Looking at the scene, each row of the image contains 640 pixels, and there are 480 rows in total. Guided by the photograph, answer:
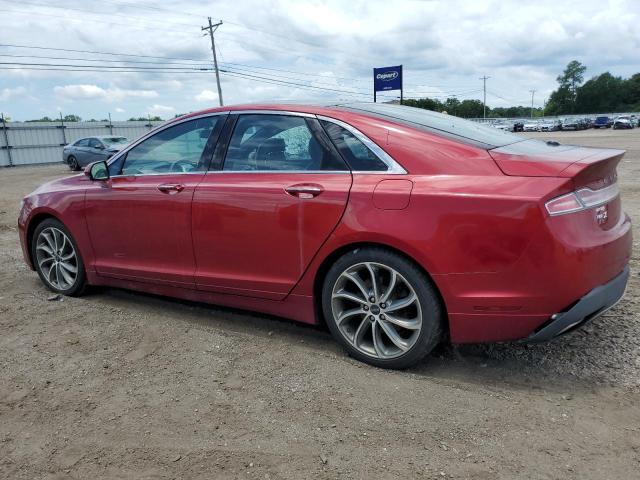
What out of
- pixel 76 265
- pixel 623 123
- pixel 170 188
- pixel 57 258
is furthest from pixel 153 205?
pixel 623 123

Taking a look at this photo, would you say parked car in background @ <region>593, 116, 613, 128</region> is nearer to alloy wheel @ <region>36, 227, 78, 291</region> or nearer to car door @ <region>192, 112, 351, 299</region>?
car door @ <region>192, 112, 351, 299</region>

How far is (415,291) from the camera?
295cm

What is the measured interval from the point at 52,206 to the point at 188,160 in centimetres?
152

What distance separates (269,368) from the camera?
3.26 metres

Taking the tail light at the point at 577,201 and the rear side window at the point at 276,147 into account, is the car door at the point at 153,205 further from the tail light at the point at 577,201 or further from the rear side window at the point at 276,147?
the tail light at the point at 577,201

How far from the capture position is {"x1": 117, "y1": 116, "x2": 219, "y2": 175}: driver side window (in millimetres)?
3871

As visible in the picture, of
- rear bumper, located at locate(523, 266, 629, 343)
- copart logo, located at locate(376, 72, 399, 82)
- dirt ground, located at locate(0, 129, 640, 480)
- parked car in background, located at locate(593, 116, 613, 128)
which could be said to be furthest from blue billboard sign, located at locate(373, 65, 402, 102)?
parked car in background, located at locate(593, 116, 613, 128)

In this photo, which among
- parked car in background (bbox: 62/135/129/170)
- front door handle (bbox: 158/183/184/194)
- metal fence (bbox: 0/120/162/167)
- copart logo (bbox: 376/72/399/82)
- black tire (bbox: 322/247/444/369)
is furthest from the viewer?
metal fence (bbox: 0/120/162/167)

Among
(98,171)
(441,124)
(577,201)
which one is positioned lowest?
(577,201)

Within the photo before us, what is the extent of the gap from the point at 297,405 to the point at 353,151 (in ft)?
4.83

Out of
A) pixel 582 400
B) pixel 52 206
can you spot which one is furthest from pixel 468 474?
pixel 52 206

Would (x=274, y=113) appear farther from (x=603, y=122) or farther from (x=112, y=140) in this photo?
(x=603, y=122)

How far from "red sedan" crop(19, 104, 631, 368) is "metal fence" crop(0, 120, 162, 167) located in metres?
26.7

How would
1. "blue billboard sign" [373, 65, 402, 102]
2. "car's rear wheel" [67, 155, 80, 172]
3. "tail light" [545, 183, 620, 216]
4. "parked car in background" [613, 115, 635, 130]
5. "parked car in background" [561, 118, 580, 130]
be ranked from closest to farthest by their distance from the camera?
"tail light" [545, 183, 620, 216]
"car's rear wheel" [67, 155, 80, 172]
"blue billboard sign" [373, 65, 402, 102]
"parked car in background" [613, 115, 635, 130]
"parked car in background" [561, 118, 580, 130]
